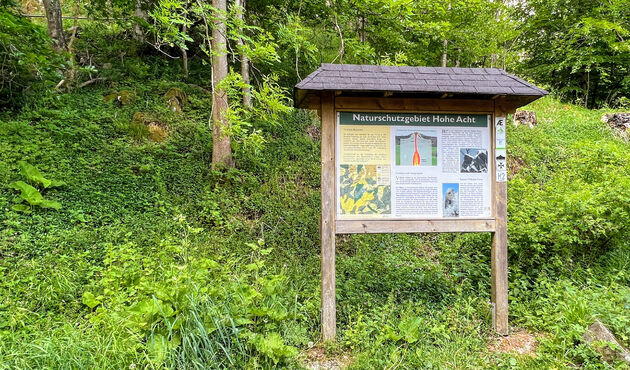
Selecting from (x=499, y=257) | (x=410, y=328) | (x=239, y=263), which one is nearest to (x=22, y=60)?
(x=239, y=263)

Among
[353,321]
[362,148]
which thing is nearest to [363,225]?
[362,148]

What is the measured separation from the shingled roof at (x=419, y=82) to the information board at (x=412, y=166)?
36cm

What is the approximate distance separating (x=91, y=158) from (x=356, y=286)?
5431mm

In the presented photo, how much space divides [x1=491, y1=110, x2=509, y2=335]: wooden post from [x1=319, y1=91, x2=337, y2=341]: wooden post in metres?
1.80

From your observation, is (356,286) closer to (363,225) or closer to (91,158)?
(363,225)

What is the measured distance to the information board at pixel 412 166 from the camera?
3570mm

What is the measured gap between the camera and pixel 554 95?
1514 cm

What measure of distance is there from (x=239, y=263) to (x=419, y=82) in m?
3.33

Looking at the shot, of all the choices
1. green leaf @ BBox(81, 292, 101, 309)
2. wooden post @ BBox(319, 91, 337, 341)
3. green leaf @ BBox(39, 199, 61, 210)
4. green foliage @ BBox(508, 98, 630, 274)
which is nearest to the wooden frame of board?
wooden post @ BBox(319, 91, 337, 341)

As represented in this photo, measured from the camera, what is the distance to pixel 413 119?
12.1ft

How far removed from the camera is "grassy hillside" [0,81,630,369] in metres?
2.85

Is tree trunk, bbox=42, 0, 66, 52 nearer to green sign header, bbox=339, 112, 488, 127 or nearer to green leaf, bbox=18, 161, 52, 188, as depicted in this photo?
green leaf, bbox=18, 161, 52, 188

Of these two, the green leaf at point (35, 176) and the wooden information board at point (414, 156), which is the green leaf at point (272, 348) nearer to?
the wooden information board at point (414, 156)

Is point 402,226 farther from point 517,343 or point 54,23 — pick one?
point 54,23
